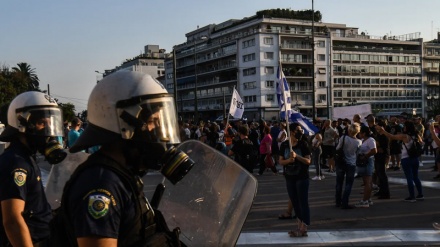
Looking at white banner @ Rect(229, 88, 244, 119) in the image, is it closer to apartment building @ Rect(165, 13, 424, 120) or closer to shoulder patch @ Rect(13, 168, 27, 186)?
shoulder patch @ Rect(13, 168, 27, 186)

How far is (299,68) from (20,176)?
240 feet

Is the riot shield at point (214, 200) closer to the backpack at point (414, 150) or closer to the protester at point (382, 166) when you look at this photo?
the backpack at point (414, 150)

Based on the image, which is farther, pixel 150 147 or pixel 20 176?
pixel 20 176

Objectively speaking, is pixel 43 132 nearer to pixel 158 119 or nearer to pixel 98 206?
pixel 158 119

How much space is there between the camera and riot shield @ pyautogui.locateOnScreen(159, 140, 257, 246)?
2357 mm

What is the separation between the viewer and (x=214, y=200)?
7.84ft

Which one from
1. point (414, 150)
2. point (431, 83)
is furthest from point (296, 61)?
point (414, 150)

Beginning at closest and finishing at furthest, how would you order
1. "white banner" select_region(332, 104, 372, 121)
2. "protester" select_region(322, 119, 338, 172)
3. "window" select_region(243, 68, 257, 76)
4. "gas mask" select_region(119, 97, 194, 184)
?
"gas mask" select_region(119, 97, 194, 184), "protester" select_region(322, 119, 338, 172), "white banner" select_region(332, 104, 372, 121), "window" select_region(243, 68, 257, 76)

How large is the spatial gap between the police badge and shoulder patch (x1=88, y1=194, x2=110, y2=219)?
1.27 metres

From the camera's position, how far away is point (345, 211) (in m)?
8.93

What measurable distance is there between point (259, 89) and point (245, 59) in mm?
6148

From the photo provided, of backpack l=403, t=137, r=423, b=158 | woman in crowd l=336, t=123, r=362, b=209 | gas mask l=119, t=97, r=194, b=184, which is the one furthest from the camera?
backpack l=403, t=137, r=423, b=158

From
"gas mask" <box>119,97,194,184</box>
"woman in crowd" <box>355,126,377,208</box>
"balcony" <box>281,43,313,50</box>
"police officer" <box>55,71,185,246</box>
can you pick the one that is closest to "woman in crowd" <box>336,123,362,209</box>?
"woman in crowd" <box>355,126,377,208</box>

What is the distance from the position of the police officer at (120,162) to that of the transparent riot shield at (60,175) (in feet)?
4.57
